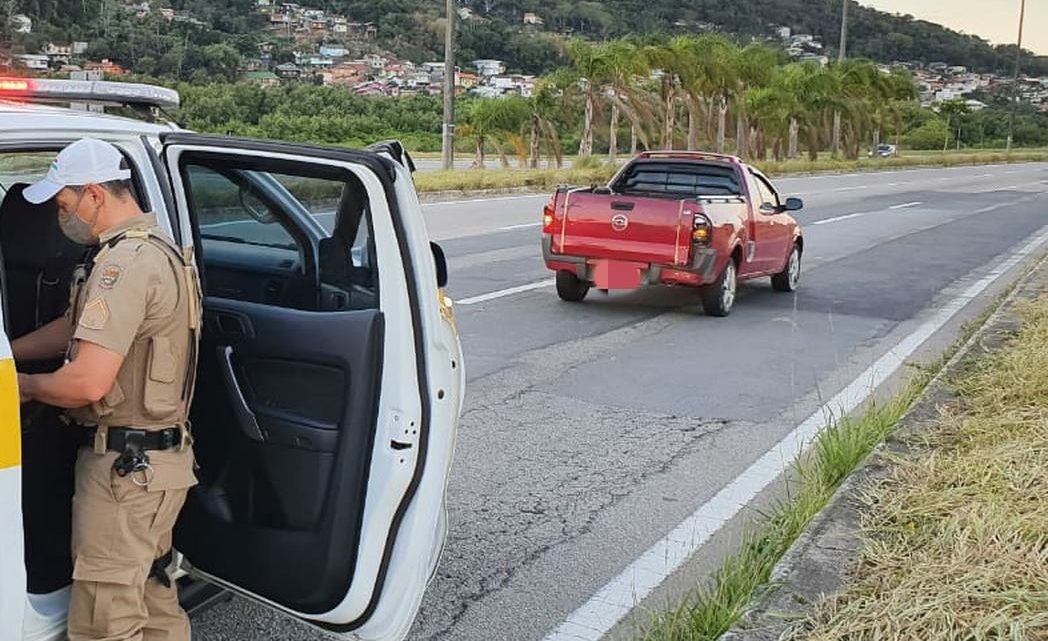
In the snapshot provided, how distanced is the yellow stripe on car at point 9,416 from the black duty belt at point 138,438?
0.32 meters

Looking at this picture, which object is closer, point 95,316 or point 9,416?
point 9,416

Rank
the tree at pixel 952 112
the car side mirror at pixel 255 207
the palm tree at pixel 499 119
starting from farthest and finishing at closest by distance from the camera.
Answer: the tree at pixel 952 112 < the palm tree at pixel 499 119 < the car side mirror at pixel 255 207

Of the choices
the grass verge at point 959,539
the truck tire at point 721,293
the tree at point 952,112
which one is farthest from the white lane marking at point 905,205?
the tree at point 952,112

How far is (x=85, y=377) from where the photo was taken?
273cm

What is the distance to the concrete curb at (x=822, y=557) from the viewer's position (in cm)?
359

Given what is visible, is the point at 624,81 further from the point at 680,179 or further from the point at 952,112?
the point at 952,112

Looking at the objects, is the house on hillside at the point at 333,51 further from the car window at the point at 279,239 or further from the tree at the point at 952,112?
the car window at the point at 279,239

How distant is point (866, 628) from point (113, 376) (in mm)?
2248

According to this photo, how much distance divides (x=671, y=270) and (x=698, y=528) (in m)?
4.97

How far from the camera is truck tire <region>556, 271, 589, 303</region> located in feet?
35.0

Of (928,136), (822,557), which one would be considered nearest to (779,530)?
(822,557)

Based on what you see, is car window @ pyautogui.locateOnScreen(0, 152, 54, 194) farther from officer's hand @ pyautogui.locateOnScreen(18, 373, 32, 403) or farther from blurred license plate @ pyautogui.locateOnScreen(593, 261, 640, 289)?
blurred license plate @ pyautogui.locateOnScreen(593, 261, 640, 289)

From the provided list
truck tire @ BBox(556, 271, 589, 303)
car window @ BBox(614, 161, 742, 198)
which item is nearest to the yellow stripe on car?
truck tire @ BBox(556, 271, 589, 303)

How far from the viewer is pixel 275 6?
169ft
